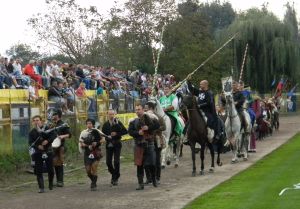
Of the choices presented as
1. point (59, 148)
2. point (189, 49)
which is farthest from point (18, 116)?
point (189, 49)

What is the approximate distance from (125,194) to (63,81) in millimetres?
11304

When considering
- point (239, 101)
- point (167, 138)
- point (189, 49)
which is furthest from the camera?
point (189, 49)

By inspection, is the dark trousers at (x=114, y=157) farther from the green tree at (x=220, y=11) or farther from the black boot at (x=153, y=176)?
the green tree at (x=220, y=11)

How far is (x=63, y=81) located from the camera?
84.3 ft

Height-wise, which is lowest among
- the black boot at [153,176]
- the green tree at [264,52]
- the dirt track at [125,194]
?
the dirt track at [125,194]

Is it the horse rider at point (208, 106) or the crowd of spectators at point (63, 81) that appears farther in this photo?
the crowd of spectators at point (63, 81)

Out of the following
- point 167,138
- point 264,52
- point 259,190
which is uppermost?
point 264,52

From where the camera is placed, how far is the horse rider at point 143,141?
1577 cm

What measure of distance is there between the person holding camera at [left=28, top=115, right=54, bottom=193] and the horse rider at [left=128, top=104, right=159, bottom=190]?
2107 millimetres

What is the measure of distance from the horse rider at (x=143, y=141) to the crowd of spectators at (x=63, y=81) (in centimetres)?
621

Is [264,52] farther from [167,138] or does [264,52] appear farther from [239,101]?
[167,138]

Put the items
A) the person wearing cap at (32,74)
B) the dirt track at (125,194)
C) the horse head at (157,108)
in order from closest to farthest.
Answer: the dirt track at (125,194), the horse head at (157,108), the person wearing cap at (32,74)

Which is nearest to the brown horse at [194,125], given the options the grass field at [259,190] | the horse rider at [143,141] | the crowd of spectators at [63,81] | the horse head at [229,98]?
the grass field at [259,190]

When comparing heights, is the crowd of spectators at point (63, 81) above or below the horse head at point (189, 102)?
above
